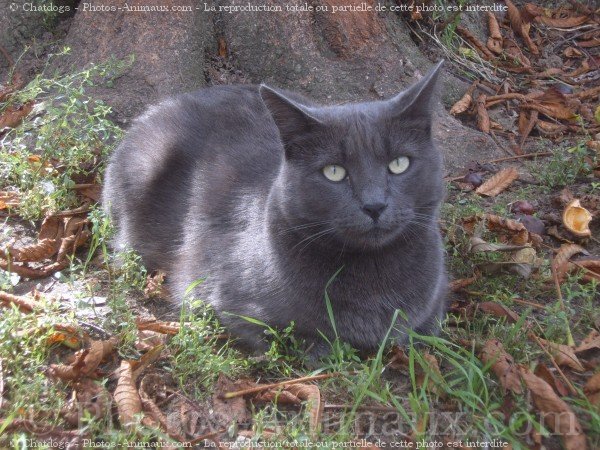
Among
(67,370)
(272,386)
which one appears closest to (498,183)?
(272,386)

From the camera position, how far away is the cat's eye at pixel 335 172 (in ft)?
7.02

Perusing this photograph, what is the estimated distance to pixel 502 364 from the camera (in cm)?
206

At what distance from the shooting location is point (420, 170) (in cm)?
220

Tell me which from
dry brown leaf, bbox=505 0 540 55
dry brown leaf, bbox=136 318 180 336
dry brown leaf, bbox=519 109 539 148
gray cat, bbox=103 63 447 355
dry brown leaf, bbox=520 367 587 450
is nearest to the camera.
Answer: dry brown leaf, bbox=520 367 587 450

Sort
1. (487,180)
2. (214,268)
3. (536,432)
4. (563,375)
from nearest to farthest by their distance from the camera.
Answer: (536,432) < (563,375) < (214,268) < (487,180)

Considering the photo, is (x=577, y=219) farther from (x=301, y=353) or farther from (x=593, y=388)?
(x=301, y=353)

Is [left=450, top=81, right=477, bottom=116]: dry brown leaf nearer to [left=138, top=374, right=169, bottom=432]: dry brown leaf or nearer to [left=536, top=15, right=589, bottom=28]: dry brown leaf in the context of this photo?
[left=536, top=15, right=589, bottom=28]: dry brown leaf

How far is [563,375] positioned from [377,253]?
0.73m

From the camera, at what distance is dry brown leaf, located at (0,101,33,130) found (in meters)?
3.47

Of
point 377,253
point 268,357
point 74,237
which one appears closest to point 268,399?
point 268,357

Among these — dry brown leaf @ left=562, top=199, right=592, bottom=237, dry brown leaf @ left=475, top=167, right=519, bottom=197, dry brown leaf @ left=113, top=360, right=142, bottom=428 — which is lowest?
dry brown leaf @ left=475, top=167, right=519, bottom=197

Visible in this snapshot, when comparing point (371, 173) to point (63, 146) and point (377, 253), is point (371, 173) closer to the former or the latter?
point (377, 253)

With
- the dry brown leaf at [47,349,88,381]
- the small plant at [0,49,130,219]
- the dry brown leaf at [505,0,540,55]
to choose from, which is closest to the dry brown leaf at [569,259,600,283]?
the dry brown leaf at [47,349,88,381]

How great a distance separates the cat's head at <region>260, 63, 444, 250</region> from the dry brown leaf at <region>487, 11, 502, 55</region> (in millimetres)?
2486
